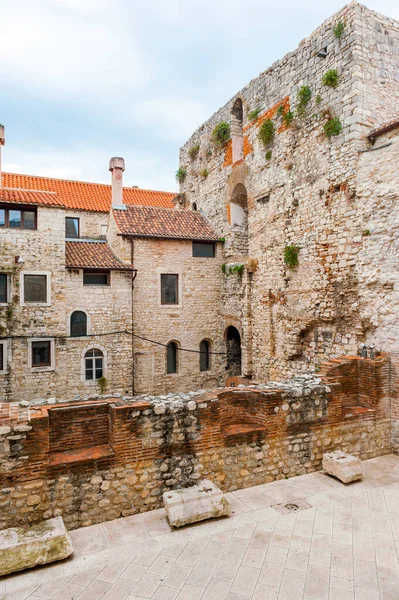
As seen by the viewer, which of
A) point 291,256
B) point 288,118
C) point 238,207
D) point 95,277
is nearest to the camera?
point 291,256

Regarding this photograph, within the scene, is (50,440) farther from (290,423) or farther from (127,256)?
(127,256)

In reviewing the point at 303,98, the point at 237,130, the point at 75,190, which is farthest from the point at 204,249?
the point at 75,190

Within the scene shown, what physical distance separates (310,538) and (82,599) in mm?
2878

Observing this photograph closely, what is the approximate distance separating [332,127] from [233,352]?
32.3ft

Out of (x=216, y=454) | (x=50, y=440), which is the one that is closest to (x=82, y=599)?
(x=50, y=440)

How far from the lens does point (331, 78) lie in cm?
1060

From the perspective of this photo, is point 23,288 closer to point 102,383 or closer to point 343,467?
point 102,383

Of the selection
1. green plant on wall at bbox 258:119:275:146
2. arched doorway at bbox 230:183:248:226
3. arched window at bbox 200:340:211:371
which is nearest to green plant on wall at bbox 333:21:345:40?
green plant on wall at bbox 258:119:275:146

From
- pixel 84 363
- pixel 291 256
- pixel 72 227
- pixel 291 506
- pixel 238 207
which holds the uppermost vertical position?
pixel 238 207

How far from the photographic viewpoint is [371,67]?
10.2 metres

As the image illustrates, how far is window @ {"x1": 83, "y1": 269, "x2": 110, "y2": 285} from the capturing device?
Result: 1453 cm

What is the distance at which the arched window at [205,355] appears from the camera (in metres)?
16.8

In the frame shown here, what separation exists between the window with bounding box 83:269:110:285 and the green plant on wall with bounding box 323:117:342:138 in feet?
29.6

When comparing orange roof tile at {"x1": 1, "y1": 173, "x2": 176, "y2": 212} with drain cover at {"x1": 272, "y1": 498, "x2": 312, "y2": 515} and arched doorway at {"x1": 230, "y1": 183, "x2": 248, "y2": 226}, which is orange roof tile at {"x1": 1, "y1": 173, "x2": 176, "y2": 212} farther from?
drain cover at {"x1": 272, "y1": 498, "x2": 312, "y2": 515}
